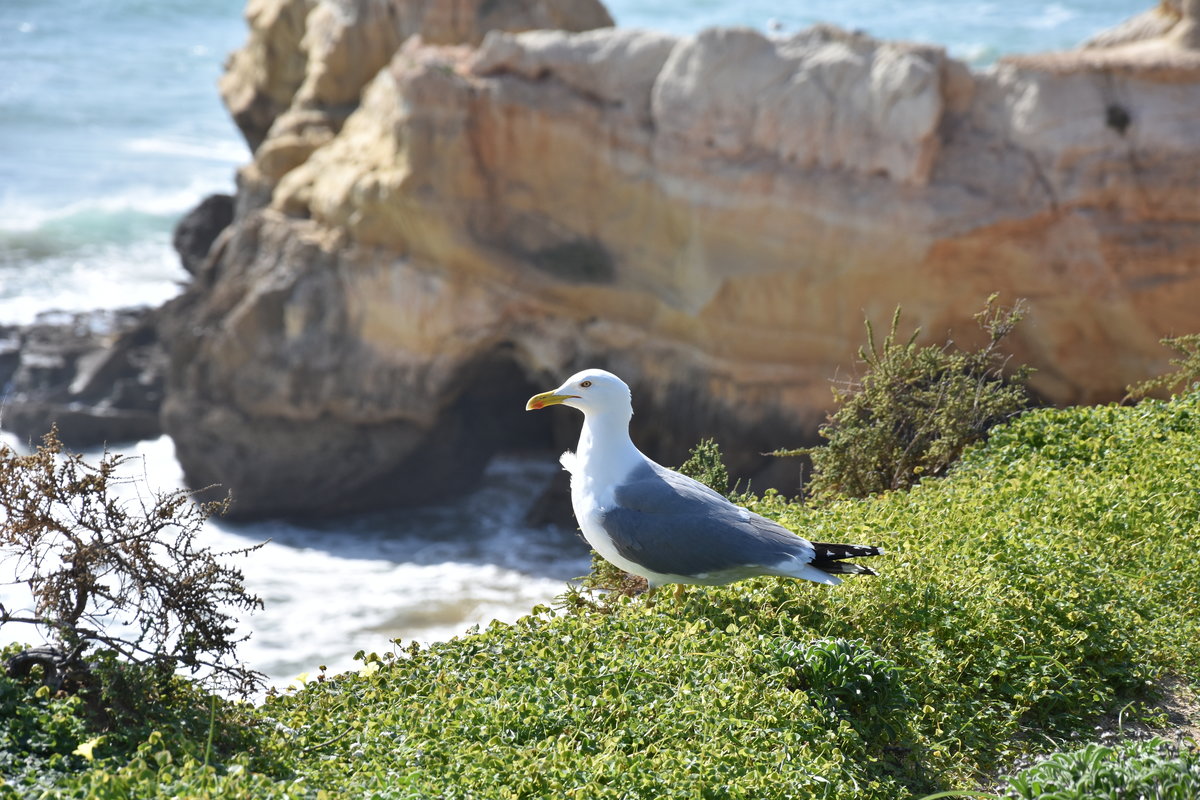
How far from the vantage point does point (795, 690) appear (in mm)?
4320

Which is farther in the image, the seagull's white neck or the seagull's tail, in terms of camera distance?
the seagull's white neck

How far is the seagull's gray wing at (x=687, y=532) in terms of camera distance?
4758mm

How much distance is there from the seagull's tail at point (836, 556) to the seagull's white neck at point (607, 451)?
953 mm

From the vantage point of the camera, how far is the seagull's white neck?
208 inches

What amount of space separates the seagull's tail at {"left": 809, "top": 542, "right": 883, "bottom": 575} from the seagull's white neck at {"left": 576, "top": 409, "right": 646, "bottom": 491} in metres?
0.95

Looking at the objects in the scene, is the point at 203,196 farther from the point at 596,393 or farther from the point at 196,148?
the point at 596,393

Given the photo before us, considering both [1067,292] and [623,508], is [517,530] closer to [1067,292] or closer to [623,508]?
[1067,292]

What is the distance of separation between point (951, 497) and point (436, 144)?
10.4m

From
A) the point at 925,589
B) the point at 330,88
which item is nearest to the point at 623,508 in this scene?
the point at 925,589

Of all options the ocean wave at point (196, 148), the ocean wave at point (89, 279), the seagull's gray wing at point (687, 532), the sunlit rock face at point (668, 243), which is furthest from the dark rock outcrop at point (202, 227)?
the seagull's gray wing at point (687, 532)

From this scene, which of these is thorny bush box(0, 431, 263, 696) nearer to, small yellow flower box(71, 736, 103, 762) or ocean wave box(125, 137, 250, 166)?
small yellow flower box(71, 736, 103, 762)

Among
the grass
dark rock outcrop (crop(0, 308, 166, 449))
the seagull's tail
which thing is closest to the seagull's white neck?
the grass

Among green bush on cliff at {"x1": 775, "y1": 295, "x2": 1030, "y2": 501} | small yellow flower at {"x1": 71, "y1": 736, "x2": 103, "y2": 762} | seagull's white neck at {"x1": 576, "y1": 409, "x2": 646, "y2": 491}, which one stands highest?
seagull's white neck at {"x1": 576, "y1": 409, "x2": 646, "y2": 491}

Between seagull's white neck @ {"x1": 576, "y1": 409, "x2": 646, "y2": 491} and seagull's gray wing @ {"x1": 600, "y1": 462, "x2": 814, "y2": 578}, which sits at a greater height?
seagull's white neck @ {"x1": 576, "y1": 409, "x2": 646, "y2": 491}
